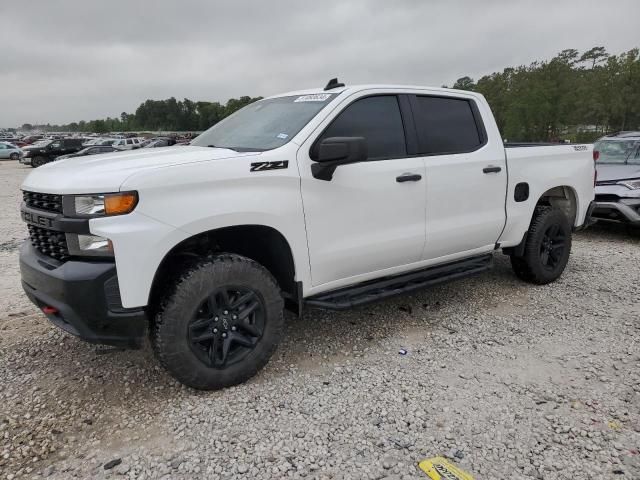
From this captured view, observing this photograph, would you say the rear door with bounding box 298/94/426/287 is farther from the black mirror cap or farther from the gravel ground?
the gravel ground

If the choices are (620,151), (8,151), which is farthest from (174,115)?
(620,151)

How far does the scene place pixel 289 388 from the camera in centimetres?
317

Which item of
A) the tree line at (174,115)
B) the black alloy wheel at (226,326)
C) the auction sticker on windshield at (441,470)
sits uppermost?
the tree line at (174,115)

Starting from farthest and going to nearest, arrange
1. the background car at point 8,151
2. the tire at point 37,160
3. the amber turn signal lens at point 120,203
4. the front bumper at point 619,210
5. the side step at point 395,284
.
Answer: the background car at point 8,151
the tire at point 37,160
the front bumper at point 619,210
the side step at point 395,284
the amber turn signal lens at point 120,203

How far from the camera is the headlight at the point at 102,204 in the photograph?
2.58m

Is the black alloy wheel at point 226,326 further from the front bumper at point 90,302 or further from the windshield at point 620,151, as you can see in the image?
the windshield at point 620,151

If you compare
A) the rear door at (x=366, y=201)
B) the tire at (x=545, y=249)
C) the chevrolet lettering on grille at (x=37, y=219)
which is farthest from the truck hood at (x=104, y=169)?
the tire at (x=545, y=249)

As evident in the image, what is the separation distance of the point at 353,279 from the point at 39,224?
206 centimetres

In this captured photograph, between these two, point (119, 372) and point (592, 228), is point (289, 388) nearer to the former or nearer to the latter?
point (119, 372)

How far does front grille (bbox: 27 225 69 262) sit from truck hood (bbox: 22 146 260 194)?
0.25 meters

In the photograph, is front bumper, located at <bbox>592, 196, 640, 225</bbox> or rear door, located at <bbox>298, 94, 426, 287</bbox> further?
front bumper, located at <bbox>592, 196, 640, 225</bbox>

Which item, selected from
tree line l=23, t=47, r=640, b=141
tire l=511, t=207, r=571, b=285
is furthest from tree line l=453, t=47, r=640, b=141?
tire l=511, t=207, r=571, b=285

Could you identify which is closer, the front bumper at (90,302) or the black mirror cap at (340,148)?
the front bumper at (90,302)

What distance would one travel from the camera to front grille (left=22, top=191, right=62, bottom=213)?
8.92 feet
